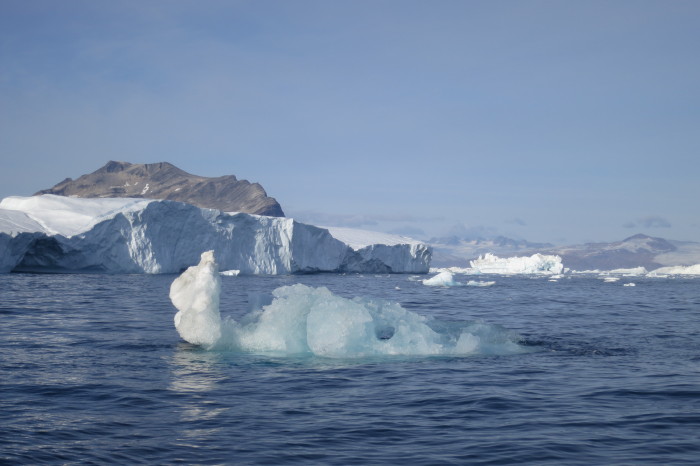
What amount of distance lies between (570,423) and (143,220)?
118 feet

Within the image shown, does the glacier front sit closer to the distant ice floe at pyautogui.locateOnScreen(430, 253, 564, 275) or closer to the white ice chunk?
the white ice chunk

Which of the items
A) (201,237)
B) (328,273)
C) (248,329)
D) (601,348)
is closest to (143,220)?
(201,237)

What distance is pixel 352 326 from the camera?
11.0 m

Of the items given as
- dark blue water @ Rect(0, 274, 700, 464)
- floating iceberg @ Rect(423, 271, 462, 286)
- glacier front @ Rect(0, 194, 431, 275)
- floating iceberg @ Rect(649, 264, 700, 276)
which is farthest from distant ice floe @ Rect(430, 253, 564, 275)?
dark blue water @ Rect(0, 274, 700, 464)

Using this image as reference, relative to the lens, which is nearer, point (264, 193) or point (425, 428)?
point (425, 428)

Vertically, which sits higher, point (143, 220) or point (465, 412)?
point (143, 220)

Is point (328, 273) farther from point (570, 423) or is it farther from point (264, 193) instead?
point (264, 193)

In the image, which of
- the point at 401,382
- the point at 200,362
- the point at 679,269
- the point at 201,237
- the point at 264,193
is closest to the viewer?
the point at 401,382

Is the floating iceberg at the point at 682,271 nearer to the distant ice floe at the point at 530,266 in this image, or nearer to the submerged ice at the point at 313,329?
the distant ice floe at the point at 530,266

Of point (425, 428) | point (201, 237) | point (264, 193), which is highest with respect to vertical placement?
point (264, 193)

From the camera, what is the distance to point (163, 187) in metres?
144

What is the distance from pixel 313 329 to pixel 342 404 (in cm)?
374

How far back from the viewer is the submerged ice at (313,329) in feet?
36.1

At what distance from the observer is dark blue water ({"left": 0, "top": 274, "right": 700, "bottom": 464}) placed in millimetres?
5512
